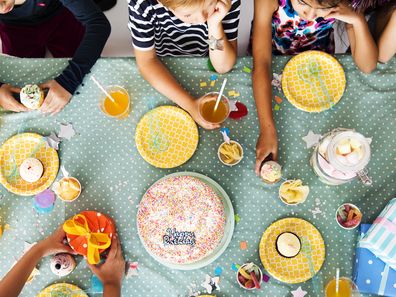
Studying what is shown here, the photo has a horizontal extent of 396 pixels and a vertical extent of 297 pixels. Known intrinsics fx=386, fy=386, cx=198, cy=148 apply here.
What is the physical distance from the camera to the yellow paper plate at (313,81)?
3.86 ft

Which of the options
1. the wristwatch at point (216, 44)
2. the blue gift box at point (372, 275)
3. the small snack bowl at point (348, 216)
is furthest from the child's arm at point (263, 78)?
the blue gift box at point (372, 275)

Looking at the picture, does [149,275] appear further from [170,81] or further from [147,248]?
[170,81]

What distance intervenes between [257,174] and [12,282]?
0.74m

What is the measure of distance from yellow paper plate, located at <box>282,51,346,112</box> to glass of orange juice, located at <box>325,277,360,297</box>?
496mm

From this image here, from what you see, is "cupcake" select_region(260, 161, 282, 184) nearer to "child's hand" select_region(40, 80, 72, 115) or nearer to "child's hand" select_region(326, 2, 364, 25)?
"child's hand" select_region(326, 2, 364, 25)

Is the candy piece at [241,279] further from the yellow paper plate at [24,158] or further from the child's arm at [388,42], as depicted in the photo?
the child's arm at [388,42]

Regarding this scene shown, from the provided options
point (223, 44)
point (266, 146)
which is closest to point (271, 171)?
point (266, 146)

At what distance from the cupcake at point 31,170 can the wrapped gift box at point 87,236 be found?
191mm

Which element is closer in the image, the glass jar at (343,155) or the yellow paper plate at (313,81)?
the glass jar at (343,155)

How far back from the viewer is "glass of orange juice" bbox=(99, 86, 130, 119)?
120cm

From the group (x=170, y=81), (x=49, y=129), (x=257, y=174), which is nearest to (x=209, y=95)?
(x=170, y=81)

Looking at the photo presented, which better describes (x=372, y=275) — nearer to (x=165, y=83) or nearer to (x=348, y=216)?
(x=348, y=216)

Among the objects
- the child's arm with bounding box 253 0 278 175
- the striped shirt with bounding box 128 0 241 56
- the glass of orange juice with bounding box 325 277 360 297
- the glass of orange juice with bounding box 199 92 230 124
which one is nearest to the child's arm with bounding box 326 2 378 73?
the child's arm with bounding box 253 0 278 175

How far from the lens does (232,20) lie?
3.86 ft
